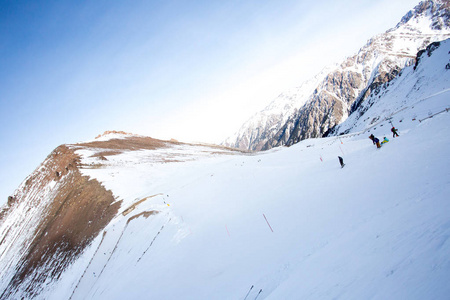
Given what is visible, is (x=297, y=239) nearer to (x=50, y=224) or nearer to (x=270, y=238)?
(x=270, y=238)

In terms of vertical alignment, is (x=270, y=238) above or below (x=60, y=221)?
below

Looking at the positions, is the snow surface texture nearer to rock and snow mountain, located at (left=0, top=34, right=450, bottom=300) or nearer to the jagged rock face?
rock and snow mountain, located at (left=0, top=34, right=450, bottom=300)

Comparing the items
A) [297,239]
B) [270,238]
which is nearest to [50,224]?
[270,238]

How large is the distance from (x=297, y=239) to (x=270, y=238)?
1.98 meters

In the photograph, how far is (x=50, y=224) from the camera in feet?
118

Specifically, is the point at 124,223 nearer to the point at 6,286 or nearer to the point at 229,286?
the point at 229,286

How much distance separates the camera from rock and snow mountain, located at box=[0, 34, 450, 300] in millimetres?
5578

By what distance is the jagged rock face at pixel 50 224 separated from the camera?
27.7 m

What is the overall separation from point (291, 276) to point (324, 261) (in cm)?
142

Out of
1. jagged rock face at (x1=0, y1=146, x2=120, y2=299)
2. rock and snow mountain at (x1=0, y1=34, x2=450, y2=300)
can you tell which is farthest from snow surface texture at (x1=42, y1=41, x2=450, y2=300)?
Result: jagged rock face at (x1=0, y1=146, x2=120, y2=299)

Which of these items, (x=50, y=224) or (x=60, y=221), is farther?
(x=50, y=224)

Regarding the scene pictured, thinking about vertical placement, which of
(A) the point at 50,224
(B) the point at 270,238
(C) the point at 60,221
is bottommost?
(B) the point at 270,238

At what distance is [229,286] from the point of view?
9.79 m

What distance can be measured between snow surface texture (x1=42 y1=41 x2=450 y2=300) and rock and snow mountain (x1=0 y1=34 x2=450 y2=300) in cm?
5
